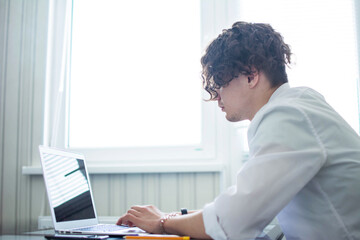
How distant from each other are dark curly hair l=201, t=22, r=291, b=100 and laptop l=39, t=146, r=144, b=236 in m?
0.52

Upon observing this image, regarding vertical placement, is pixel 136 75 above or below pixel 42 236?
above

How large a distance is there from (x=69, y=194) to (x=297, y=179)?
2.53 feet

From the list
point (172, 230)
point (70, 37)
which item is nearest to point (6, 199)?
point (70, 37)

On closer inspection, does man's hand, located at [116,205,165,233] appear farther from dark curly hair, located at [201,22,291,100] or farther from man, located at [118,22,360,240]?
dark curly hair, located at [201,22,291,100]

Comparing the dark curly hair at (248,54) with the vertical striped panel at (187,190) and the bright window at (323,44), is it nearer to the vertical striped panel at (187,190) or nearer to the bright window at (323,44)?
the bright window at (323,44)

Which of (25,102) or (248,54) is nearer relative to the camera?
(248,54)

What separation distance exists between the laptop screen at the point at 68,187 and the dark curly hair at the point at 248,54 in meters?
0.57

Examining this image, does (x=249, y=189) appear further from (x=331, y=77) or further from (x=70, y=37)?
(x=70, y=37)

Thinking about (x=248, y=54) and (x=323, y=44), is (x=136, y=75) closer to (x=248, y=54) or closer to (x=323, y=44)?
(x=323, y=44)

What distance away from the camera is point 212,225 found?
83 centimetres

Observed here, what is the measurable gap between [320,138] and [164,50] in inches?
53.6

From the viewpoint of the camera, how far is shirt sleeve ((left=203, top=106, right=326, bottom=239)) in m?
0.79

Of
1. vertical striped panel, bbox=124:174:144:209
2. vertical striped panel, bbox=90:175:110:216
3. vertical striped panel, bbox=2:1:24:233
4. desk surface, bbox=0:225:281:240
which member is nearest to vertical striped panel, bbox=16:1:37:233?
vertical striped panel, bbox=2:1:24:233

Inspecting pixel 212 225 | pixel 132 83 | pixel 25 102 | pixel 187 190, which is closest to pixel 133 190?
pixel 187 190
